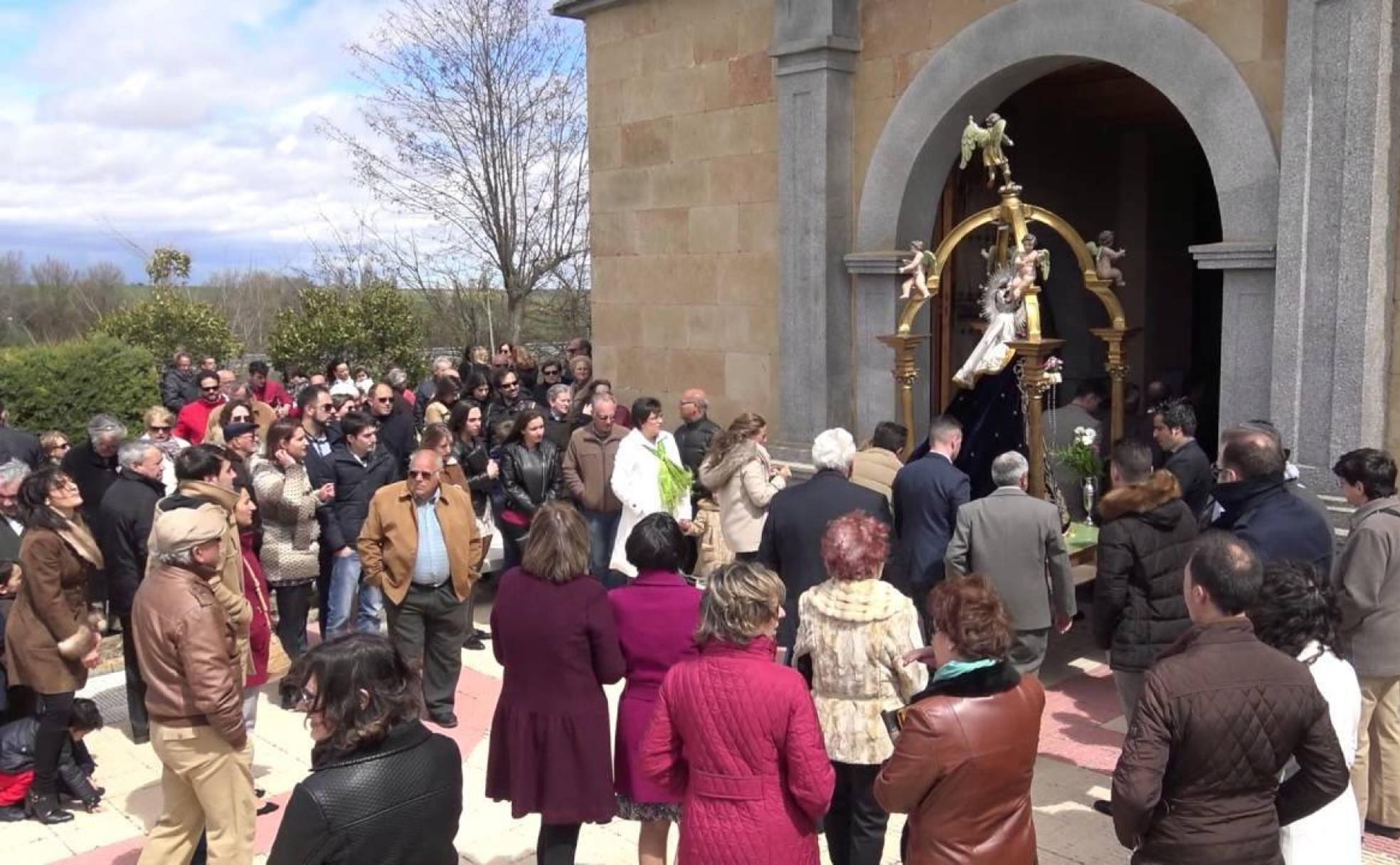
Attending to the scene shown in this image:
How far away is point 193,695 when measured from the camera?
413cm

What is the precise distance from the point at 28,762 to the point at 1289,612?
17.9 ft

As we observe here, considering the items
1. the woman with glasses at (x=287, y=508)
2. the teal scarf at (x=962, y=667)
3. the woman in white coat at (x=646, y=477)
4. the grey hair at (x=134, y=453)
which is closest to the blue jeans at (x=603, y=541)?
the woman in white coat at (x=646, y=477)

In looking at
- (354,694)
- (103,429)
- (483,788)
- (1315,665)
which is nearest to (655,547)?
(354,694)

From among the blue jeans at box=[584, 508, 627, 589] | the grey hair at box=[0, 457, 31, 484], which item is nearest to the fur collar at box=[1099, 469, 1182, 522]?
the blue jeans at box=[584, 508, 627, 589]

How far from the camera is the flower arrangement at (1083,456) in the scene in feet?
24.9

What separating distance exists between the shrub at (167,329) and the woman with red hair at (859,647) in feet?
54.3

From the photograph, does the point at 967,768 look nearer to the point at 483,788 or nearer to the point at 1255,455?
the point at 1255,455

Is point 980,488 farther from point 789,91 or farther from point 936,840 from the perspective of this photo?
point 936,840

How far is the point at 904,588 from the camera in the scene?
254 inches

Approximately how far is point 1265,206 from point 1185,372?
663 centimetres

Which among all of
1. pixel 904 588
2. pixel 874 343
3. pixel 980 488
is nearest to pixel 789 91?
pixel 874 343

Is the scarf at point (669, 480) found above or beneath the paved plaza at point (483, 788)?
above

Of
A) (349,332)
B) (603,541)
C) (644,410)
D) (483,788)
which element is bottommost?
(483,788)

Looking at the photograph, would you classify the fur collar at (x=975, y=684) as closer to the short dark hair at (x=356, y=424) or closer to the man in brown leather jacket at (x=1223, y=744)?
the man in brown leather jacket at (x=1223, y=744)
